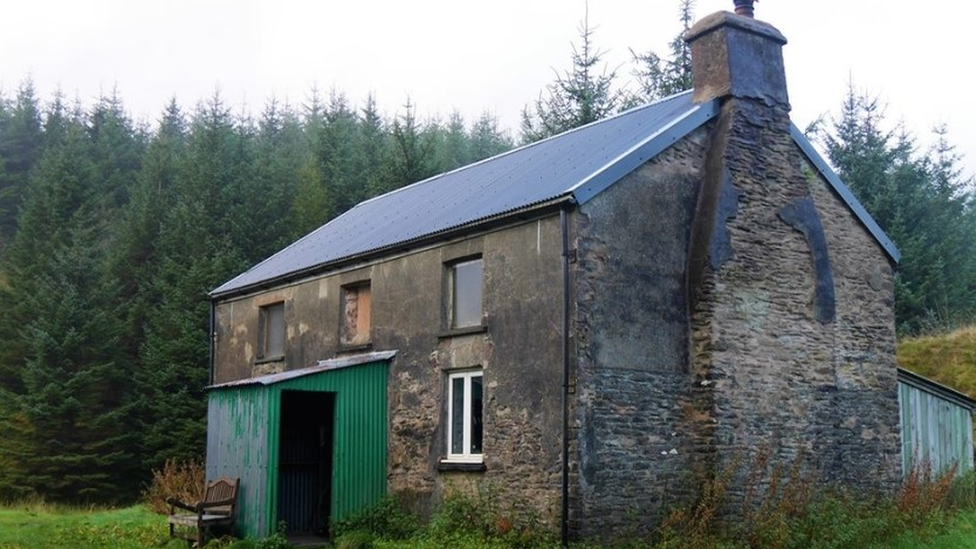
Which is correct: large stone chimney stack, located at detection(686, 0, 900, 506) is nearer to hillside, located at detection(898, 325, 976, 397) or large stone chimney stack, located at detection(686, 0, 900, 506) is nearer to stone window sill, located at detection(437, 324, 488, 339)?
stone window sill, located at detection(437, 324, 488, 339)

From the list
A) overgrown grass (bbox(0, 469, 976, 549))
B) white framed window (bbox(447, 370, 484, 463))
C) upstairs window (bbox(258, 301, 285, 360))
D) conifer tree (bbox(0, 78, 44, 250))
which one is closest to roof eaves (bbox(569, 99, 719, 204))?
white framed window (bbox(447, 370, 484, 463))

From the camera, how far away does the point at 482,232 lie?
15.8m

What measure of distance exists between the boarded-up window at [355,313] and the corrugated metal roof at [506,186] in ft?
2.38

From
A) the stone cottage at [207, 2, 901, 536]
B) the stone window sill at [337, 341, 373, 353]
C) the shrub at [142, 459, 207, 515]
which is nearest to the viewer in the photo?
the stone cottage at [207, 2, 901, 536]

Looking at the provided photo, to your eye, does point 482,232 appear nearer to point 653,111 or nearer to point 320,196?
point 653,111

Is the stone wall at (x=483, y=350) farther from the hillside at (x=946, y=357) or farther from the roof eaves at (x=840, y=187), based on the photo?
the hillside at (x=946, y=357)

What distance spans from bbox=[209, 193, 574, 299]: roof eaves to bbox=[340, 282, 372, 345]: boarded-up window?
24.8 inches

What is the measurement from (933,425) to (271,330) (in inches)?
550

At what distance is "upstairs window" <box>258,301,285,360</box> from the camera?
21.8 meters

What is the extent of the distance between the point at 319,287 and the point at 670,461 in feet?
28.4

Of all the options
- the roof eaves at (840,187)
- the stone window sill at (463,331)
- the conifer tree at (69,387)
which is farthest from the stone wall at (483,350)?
the conifer tree at (69,387)

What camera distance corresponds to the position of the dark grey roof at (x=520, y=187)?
1486 centimetres

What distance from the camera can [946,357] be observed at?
81.0ft

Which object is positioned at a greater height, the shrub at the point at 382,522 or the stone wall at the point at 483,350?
the stone wall at the point at 483,350
